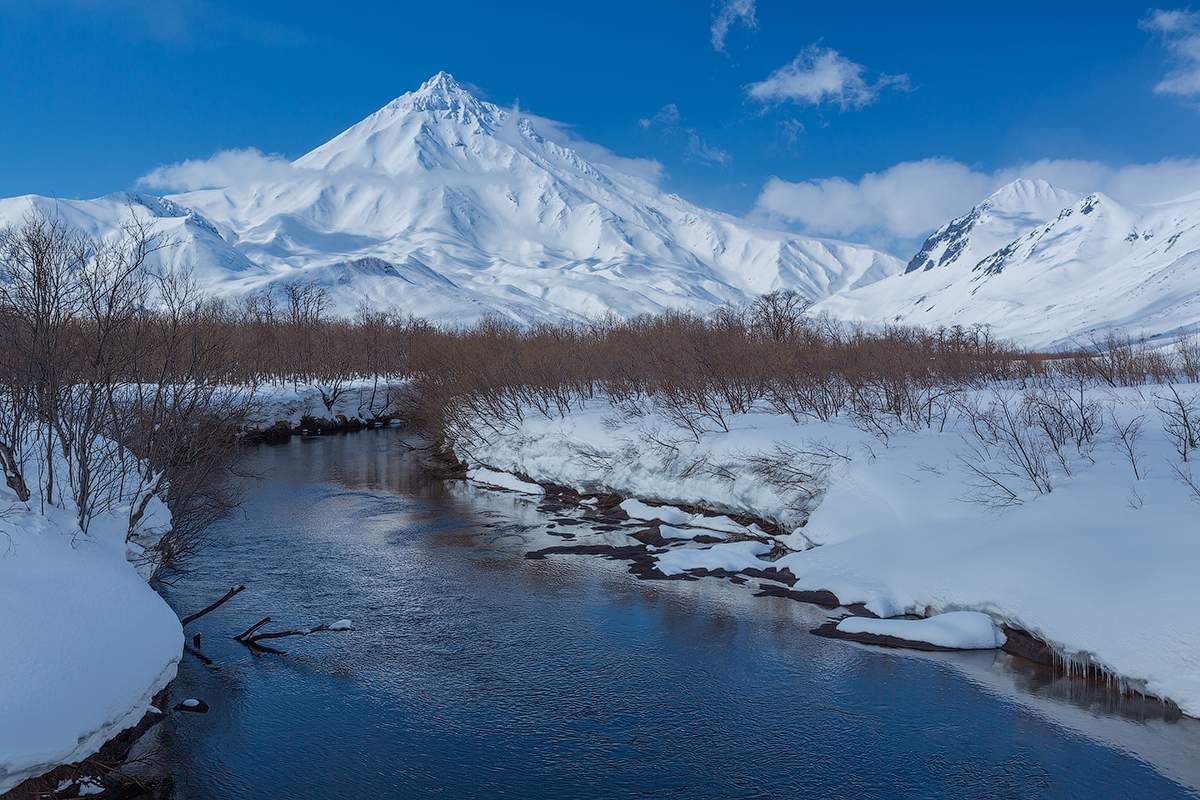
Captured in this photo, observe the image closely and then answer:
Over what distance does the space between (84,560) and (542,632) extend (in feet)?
25.0

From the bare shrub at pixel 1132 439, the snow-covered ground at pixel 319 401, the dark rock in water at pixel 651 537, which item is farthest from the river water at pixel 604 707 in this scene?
the snow-covered ground at pixel 319 401

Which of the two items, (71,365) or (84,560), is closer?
(84,560)

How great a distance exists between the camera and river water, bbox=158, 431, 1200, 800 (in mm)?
10703

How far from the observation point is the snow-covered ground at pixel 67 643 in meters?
8.76

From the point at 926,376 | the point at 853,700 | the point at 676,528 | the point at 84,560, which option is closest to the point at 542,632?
the point at 853,700

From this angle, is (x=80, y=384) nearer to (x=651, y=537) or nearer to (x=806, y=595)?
(x=651, y=537)

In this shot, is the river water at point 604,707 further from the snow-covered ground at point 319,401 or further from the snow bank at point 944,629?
the snow-covered ground at point 319,401

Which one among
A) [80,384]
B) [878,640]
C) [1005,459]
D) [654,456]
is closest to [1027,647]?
[878,640]

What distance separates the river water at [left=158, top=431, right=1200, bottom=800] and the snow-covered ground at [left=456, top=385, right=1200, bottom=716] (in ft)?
3.59

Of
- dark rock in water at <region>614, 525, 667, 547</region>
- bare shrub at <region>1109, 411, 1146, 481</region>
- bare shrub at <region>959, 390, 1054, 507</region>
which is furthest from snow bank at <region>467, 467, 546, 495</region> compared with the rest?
bare shrub at <region>1109, 411, 1146, 481</region>

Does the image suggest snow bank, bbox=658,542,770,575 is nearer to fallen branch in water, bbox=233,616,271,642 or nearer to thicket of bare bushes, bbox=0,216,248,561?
fallen branch in water, bbox=233,616,271,642

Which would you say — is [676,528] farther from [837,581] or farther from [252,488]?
[252,488]

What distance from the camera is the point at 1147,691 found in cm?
1263

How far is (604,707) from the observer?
12758 millimetres
